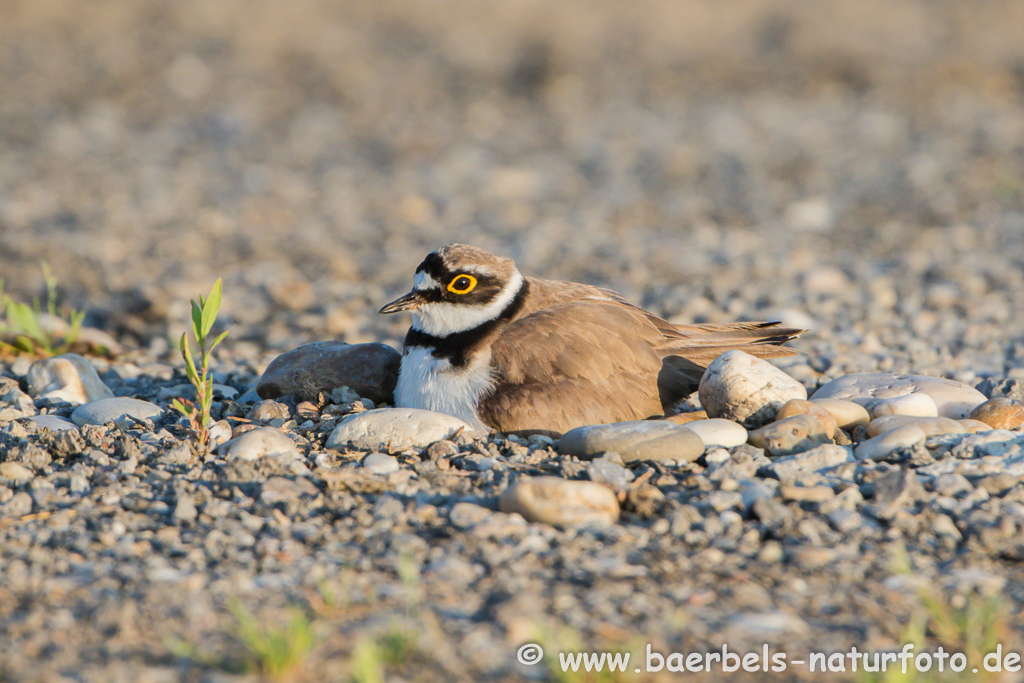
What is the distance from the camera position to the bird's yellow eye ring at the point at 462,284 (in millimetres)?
4305

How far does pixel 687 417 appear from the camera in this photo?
14.4ft

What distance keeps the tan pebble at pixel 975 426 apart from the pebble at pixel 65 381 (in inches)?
158

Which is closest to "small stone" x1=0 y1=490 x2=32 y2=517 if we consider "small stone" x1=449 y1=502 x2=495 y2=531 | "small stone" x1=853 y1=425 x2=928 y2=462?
"small stone" x1=449 y1=502 x2=495 y2=531

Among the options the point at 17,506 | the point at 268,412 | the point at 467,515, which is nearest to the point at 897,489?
the point at 467,515

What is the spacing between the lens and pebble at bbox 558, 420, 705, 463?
3719 millimetres

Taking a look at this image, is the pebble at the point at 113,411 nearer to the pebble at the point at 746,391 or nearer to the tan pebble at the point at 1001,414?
the pebble at the point at 746,391

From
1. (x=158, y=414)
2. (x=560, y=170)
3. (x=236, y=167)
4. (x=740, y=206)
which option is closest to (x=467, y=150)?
(x=560, y=170)

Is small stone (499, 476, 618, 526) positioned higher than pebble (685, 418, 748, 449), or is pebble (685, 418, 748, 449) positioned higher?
pebble (685, 418, 748, 449)

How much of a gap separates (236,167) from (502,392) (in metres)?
7.89

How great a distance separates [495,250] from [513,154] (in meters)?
3.18

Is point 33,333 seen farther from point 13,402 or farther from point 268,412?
point 268,412

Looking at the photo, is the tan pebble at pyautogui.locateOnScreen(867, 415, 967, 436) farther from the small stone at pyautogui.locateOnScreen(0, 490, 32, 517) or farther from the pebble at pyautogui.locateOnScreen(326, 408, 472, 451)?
the small stone at pyautogui.locateOnScreen(0, 490, 32, 517)

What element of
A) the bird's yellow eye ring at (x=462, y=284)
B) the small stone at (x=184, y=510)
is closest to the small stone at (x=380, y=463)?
the small stone at (x=184, y=510)

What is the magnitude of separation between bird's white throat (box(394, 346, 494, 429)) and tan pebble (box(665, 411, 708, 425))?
0.86 meters
